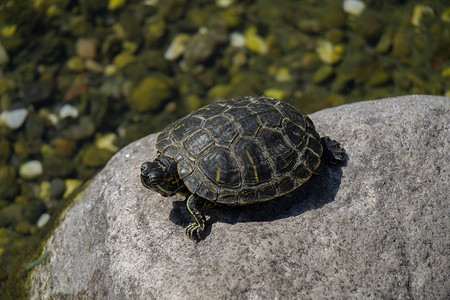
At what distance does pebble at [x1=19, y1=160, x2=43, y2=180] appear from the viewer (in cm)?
802

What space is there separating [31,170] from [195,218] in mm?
5240

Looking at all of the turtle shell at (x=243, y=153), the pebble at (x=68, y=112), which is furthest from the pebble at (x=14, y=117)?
the turtle shell at (x=243, y=153)

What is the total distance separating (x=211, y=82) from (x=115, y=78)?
227 centimetres

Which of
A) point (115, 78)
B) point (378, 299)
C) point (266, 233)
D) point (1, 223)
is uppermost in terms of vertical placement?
point (266, 233)

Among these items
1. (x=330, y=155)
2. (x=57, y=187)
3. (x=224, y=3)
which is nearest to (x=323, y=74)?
(x=224, y=3)

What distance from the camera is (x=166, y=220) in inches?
183

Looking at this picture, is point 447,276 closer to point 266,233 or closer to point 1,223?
point 266,233

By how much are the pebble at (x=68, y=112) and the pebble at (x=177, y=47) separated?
8.04 ft

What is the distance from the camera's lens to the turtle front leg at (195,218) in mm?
4367

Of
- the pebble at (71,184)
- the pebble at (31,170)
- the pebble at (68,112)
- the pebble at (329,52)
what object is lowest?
the pebble at (71,184)

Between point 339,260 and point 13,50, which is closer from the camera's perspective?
point 339,260

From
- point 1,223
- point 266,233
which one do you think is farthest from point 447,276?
point 1,223

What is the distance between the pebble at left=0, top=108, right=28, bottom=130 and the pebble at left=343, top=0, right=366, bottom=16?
8.05m

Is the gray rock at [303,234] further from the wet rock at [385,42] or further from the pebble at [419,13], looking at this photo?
the pebble at [419,13]
